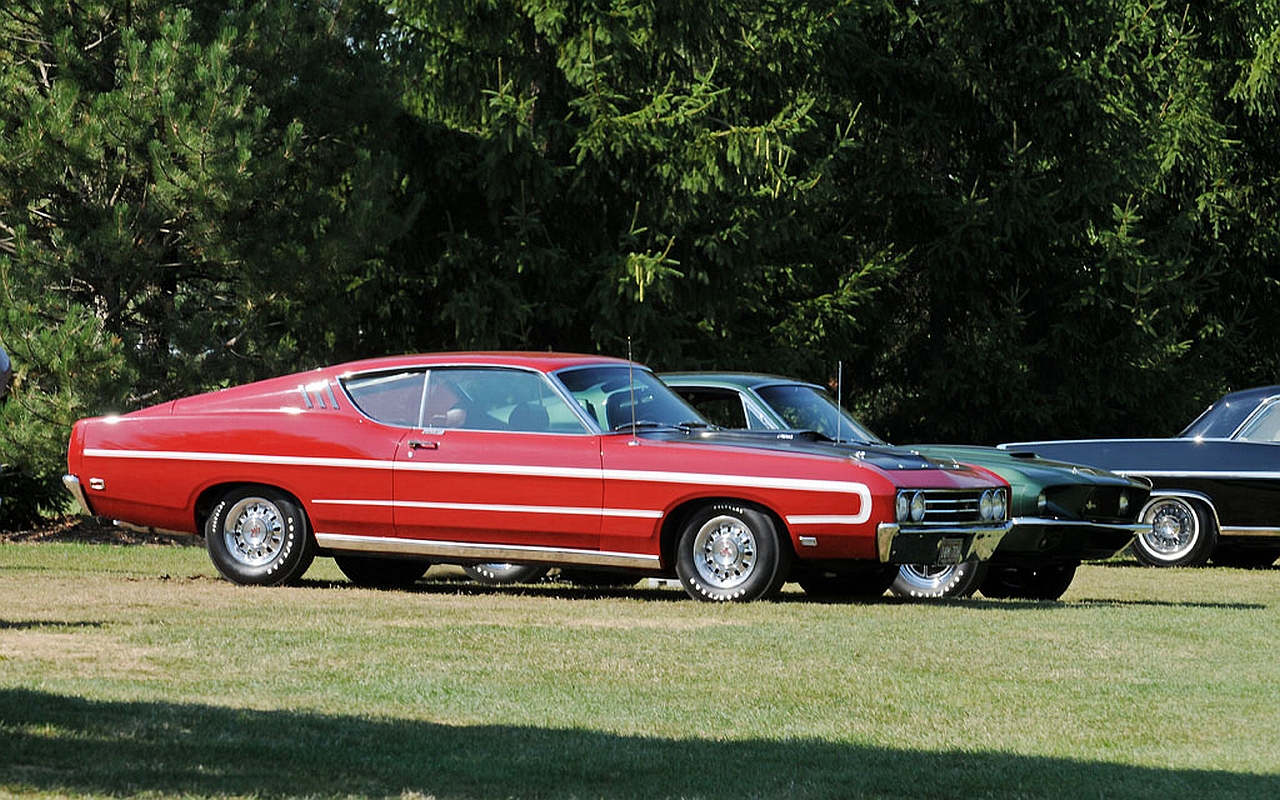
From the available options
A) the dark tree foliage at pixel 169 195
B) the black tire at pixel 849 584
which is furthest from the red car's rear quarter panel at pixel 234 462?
the dark tree foliage at pixel 169 195

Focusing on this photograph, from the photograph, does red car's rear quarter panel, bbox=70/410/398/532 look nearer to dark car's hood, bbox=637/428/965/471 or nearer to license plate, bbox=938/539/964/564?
dark car's hood, bbox=637/428/965/471

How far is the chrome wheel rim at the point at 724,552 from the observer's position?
13.3m

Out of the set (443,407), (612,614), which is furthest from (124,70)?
(612,614)

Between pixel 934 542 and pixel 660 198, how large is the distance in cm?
1217

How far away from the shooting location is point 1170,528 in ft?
65.1

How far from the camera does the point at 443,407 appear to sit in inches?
557

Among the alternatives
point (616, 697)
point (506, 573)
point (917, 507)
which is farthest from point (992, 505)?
point (616, 697)

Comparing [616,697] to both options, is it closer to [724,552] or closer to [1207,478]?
[724,552]

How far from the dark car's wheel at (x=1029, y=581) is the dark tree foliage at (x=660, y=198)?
26.1ft

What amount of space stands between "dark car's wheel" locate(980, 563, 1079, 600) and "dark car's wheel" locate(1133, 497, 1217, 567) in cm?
402

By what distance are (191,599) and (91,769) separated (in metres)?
6.33

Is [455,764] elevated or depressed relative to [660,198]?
depressed

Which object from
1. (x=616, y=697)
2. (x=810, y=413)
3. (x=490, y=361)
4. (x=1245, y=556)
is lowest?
(x=1245, y=556)

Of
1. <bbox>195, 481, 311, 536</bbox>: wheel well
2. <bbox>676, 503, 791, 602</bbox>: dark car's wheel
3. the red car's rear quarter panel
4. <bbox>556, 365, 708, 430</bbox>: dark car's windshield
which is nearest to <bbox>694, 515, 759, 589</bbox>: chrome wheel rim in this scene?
<bbox>676, 503, 791, 602</bbox>: dark car's wheel
